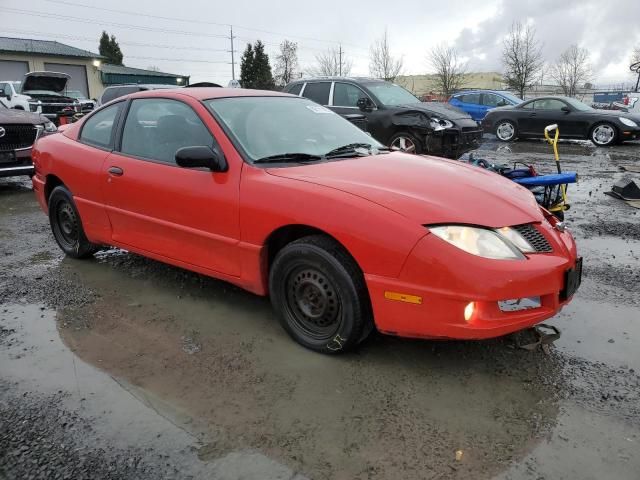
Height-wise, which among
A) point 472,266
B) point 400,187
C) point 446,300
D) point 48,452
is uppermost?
point 400,187

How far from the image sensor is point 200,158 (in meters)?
3.33

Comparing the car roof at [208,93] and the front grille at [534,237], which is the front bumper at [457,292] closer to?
the front grille at [534,237]

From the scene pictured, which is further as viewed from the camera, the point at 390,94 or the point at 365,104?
the point at 390,94

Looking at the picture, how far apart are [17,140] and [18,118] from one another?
36 centimetres

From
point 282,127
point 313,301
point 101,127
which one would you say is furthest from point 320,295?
point 101,127

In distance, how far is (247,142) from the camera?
3.52 m

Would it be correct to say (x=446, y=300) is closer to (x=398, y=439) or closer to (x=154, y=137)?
(x=398, y=439)

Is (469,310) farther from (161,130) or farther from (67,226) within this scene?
(67,226)

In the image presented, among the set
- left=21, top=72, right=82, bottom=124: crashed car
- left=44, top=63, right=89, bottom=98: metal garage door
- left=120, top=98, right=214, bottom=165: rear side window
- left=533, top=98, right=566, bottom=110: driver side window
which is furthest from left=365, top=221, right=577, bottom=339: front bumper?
left=44, top=63, right=89, bottom=98: metal garage door

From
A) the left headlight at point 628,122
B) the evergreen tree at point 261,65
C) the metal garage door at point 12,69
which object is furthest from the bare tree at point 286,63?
the left headlight at point 628,122

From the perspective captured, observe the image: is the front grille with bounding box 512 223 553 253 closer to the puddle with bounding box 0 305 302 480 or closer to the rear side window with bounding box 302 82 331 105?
the puddle with bounding box 0 305 302 480

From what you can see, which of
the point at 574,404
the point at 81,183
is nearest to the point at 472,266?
the point at 574,404

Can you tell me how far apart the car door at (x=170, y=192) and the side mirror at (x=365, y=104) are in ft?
19.9

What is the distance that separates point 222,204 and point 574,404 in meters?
2.31
